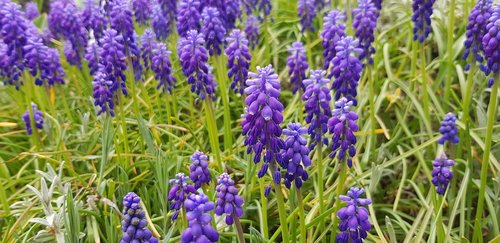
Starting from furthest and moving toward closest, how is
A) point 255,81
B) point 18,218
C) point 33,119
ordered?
point 33,119
point 18,218
point 255,81

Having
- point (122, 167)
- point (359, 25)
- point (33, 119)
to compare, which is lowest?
point (122, 167)

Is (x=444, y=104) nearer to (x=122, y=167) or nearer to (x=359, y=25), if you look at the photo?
(x=359, y=25)

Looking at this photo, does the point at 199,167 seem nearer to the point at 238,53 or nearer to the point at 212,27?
the point at 238,53

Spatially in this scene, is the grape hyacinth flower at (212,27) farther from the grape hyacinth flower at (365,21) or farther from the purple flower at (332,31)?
the grape hyacinth flower at (365,21)

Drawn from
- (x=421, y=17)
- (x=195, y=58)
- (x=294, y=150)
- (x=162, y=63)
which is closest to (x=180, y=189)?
(x=294, y=150)

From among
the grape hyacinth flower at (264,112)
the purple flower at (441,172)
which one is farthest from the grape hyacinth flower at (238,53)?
the purple flower at (441,172)

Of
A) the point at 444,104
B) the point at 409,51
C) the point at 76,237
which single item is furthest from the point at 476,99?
the point at 76,237
